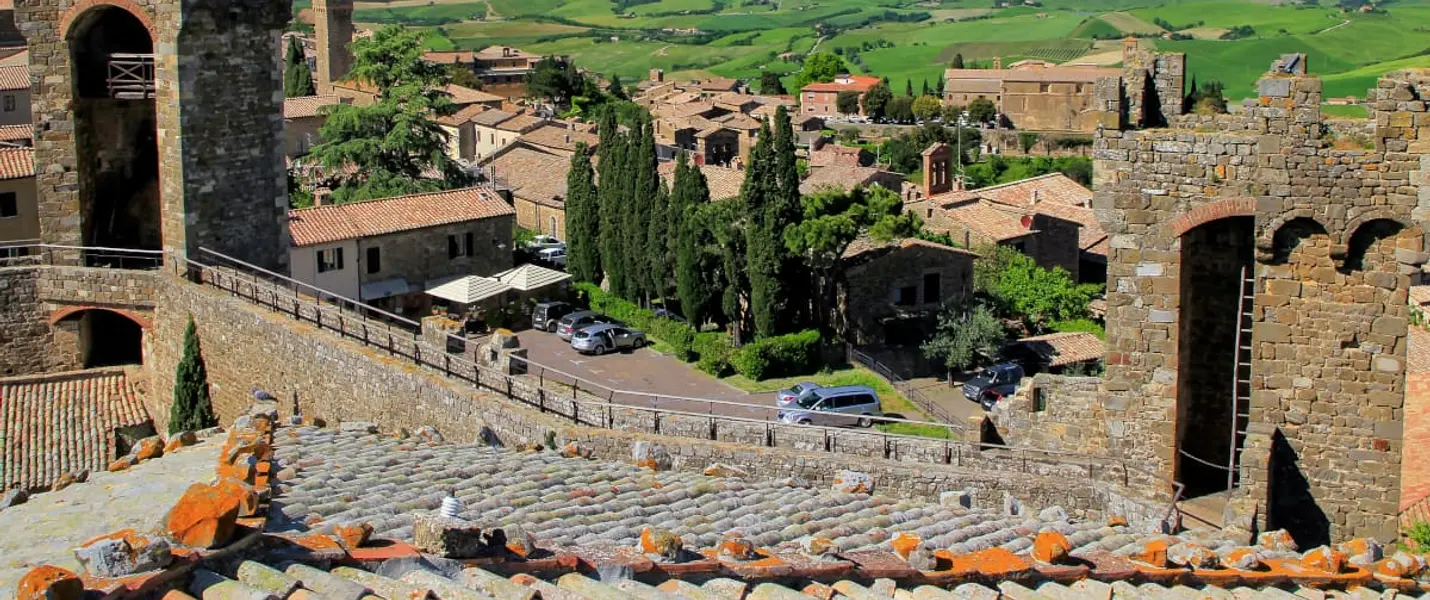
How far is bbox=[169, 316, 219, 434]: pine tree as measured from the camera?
74.1 feet

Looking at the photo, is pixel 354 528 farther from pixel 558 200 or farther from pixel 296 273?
pixel 558 200

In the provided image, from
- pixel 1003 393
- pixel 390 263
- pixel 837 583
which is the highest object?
pixel 837 583

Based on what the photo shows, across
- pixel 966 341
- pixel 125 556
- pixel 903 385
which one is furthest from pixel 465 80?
pixel 125 556

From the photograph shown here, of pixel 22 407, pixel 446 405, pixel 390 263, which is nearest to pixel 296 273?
pixel 390 263

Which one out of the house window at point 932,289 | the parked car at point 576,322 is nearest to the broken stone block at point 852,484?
the parked car at point 576,322

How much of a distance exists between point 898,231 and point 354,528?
3983 centimetres

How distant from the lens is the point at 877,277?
49156 mm

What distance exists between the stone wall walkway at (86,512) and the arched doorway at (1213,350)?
8684mm

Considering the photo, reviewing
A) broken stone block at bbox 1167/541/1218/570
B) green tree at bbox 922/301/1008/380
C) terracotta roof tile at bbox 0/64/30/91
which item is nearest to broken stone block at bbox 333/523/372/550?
broken stone block at bbox 1167/541/1218/570

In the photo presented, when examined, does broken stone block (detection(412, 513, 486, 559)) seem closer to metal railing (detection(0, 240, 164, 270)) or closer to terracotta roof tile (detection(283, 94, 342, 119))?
metal railing (detection(0, 240, 164, 270))

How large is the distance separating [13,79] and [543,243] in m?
18.4

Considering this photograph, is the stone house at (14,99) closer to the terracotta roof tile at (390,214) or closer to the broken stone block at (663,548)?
the terracotta roof tile at (390,214)

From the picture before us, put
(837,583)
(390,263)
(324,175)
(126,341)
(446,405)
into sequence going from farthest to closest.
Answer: (324,175) → (390,263) → (126,341) → (446,405) → (837,583)

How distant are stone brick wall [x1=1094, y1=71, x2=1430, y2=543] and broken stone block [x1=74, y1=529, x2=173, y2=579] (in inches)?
381
